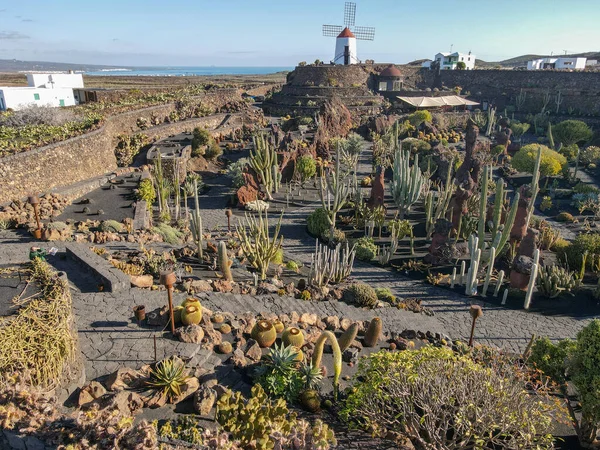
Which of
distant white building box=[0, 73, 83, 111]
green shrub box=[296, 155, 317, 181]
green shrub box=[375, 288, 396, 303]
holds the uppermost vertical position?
distant white building box=[0, 73, 83, 111]

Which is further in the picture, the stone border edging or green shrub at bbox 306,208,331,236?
green shrub at bbox 306,208,331,236

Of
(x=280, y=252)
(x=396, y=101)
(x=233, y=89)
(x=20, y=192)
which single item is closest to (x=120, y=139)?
(x=20, y=192)

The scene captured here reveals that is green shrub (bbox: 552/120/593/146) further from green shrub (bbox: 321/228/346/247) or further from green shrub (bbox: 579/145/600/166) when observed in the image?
green shrub (bbox: 321/228/346/247)

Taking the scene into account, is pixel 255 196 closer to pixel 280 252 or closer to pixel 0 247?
pixel 280 252

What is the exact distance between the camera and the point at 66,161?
18703 mm

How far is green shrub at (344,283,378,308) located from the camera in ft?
37.7

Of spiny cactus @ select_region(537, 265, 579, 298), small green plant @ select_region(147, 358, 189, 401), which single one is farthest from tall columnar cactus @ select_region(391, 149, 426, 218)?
small green plant @ select_region(147, 358, 189, 401)

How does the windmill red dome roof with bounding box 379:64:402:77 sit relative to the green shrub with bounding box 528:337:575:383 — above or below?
above

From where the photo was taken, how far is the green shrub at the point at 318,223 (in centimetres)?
1625

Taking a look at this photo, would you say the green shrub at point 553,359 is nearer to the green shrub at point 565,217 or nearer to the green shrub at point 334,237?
the green shrub at point 334,237

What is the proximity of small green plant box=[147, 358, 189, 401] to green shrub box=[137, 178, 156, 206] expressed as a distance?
11671 millimetres

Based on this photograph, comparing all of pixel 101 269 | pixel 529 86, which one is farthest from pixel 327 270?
pixel 529 86

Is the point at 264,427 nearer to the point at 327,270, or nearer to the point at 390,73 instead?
the point at 327,270

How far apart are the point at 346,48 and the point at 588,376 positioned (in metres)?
56.3
